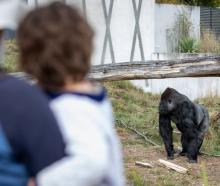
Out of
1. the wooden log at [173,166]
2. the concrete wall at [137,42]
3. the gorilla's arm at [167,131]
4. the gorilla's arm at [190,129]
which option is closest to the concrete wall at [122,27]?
the concrete wall at [137,42]

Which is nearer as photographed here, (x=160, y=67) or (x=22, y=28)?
(x=22, y=28)

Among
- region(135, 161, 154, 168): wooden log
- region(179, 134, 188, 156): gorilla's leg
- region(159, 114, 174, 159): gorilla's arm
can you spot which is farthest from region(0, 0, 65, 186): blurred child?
region(179, 134, 188, 156): gorilla's leg

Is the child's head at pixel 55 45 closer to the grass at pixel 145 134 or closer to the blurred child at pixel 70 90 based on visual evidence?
the blurred child at pixel 70 90

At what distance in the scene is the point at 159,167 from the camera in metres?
8.35

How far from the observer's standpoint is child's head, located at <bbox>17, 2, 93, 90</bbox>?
71.0 inches

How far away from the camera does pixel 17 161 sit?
70.9 inches

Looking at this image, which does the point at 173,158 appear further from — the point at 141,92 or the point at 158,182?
the point at 141,92

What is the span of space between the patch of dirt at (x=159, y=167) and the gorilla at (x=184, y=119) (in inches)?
7.6

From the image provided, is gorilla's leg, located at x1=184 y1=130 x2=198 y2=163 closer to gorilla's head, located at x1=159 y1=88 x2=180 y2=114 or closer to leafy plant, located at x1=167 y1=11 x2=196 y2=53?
gorilla's head, located at x1=159 y1=88 x2=180 y2=114

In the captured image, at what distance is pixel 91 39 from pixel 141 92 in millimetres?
12339

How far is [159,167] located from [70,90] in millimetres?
6589

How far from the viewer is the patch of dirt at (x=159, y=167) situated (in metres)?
7.51

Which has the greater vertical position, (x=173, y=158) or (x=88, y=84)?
(x=88, y=84)

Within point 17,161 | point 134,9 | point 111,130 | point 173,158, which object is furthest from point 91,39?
point 134,9
